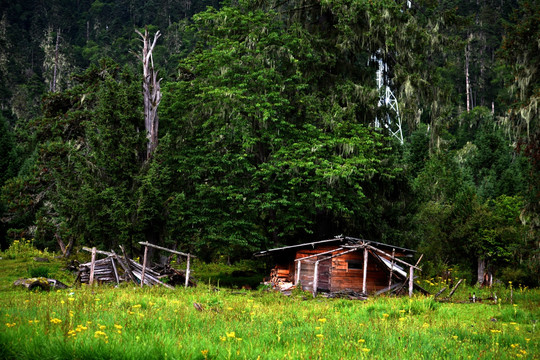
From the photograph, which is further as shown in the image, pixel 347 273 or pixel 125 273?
pixel 347 273

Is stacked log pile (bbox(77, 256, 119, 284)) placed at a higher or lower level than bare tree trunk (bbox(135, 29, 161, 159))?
lower

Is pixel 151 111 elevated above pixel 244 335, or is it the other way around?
pixel 151 111

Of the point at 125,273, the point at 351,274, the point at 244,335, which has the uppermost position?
the point at 244,335

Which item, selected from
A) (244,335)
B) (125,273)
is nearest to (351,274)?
(125,273)

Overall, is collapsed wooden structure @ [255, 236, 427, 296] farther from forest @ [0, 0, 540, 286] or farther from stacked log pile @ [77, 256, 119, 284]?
stacked log pile @ [77, 256, 119, 284]

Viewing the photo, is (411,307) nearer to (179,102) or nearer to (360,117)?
(360,117)

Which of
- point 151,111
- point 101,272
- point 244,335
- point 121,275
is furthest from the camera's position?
point 151,111

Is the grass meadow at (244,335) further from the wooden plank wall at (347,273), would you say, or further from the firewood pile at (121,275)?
the wooden plank wall at (347,273)

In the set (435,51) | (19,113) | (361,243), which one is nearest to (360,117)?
(435,51)

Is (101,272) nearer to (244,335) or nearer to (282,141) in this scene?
(282,141)

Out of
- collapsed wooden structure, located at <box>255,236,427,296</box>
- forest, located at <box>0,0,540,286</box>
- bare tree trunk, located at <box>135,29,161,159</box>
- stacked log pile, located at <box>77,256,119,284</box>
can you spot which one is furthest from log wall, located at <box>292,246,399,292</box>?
bare tree trunk, located at <box>135,29,161,159</box>

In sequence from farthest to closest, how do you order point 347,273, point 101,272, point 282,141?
point 282,141
point 347,273
point 101,272

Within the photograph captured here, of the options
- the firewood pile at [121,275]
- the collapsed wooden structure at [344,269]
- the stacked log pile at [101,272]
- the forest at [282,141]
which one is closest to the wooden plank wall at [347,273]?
the collapsed wooden structure at [344,269]

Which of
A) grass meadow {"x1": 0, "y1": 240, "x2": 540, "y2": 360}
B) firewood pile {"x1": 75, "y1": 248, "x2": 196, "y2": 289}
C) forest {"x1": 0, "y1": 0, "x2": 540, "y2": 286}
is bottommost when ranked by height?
firewood pile {"x1": 75, "y1": 248, "x2": 196, "y2": 289}
